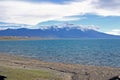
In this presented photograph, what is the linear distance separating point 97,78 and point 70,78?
5944 mm

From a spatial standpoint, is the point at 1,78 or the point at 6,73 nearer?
the point at 1,78

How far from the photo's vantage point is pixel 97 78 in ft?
202

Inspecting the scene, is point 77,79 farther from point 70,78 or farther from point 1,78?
point 1,78

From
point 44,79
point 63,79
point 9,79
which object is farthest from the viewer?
point 63,79

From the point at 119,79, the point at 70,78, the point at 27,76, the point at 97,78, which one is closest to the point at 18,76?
the point at 27,76

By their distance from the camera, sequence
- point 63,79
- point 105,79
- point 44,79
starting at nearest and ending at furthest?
point 44,79 → point 63,79 → point 105,79

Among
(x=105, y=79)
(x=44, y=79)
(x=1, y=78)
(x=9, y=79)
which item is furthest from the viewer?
(x=105, y=79)

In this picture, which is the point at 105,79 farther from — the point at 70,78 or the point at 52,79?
the point at 52,79

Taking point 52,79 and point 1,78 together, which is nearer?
point 1,78

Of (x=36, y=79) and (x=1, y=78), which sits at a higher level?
(x=1, y=78)

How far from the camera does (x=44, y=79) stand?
52781mm

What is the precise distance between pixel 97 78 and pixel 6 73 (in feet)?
64.6

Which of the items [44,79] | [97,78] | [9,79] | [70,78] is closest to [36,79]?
[44,79]

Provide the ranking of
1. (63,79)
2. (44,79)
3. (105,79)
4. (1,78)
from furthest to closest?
(105,79) → (63,79) → (44,79) → (1,78)
